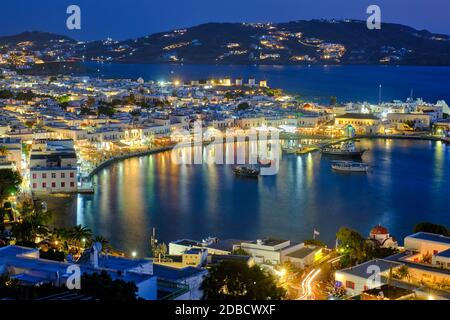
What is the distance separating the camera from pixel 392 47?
43250 mm

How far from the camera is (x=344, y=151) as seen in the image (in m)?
9.98

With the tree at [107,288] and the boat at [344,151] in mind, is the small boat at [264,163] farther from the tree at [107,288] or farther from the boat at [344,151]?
the tree at [107,288]

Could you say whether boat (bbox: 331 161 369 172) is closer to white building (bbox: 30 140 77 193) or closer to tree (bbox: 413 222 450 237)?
white building (bbox: 30 140 77 193)

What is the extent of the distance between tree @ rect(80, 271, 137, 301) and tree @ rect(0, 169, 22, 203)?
3602 mm

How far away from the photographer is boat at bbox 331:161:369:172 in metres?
8.55

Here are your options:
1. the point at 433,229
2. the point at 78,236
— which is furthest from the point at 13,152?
the point at 433,229

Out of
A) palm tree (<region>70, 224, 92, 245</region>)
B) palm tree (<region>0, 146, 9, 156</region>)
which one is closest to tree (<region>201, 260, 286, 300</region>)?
palm tree (<region>70, 224, 92, 245</region>)

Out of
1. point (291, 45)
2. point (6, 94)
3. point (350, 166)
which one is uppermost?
point (291, 45)

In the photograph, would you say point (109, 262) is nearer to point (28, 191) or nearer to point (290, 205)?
point (290, 205)

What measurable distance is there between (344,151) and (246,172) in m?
2.52

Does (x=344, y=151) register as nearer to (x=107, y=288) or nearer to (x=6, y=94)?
(x=107, y=288)

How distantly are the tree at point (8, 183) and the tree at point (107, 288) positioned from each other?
3602 millimetres
